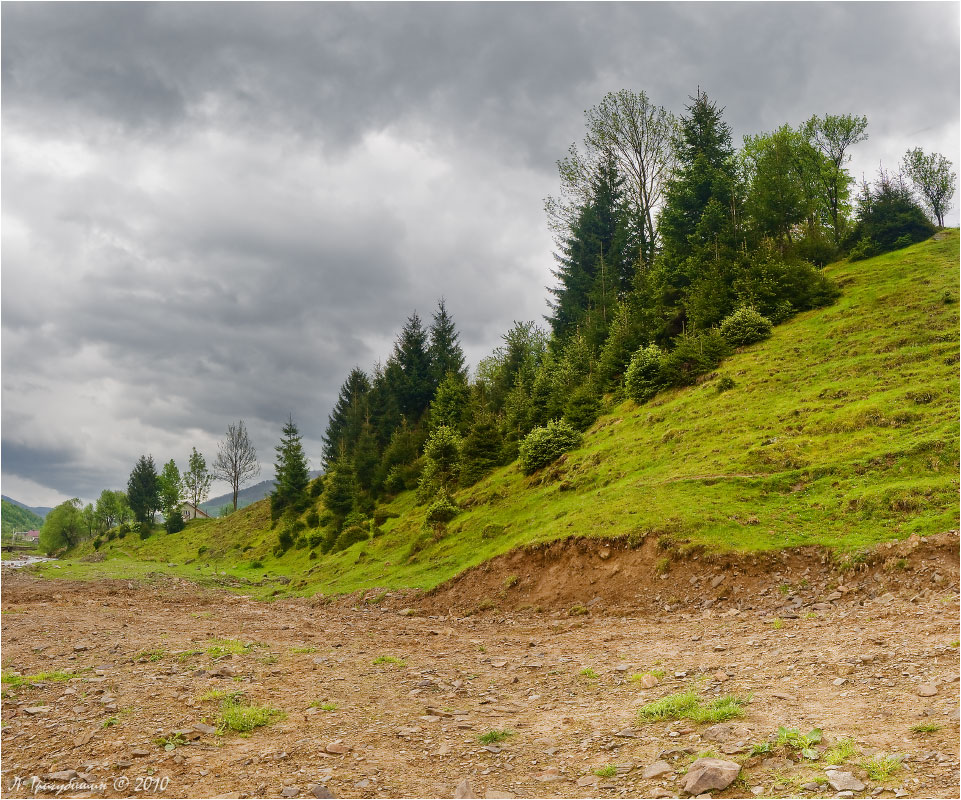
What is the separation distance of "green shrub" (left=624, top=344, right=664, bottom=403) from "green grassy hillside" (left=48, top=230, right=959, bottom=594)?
1272 mm

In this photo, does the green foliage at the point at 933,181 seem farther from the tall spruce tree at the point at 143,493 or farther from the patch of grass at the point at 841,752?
the tall spruce tree at the point at 143,493

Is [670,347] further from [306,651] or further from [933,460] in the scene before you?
[306,651]

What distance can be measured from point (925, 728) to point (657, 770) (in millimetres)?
3373

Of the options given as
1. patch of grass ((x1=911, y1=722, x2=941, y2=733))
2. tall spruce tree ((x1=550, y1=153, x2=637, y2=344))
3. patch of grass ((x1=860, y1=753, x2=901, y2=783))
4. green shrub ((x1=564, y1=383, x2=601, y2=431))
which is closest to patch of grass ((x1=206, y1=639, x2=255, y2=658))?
patch of grass ((x1=860, y1=753, x2=901, y2=783))

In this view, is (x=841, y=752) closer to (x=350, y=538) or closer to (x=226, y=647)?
(x=226, y=647)

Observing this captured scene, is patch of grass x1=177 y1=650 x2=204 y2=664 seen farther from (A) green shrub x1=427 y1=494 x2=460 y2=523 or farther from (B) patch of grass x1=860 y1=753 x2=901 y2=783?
(A) green shrub x1=427 y1=494 x2=460 y2=523

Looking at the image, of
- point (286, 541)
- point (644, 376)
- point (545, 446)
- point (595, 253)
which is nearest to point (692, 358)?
point (644, 376)

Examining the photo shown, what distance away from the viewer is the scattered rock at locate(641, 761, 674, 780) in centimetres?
681

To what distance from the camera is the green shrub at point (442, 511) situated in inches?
1432

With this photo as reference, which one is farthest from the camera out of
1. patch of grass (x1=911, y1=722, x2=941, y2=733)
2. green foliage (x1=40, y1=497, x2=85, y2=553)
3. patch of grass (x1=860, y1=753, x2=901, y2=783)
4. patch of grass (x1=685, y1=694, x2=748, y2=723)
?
green foliage (x1=40, y1=497, x2=85, y2=553)

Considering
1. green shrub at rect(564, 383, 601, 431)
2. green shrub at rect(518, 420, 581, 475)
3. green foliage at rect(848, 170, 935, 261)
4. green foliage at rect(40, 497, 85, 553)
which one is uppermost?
green foliage at rect(848, 170, 935, 261)

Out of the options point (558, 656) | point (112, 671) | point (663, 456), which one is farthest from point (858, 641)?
point (663, 456)

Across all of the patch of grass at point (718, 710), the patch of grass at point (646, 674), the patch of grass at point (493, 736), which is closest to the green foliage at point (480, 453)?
the patch of grass at point (646, 674)

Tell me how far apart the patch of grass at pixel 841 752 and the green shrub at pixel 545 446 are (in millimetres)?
30882
